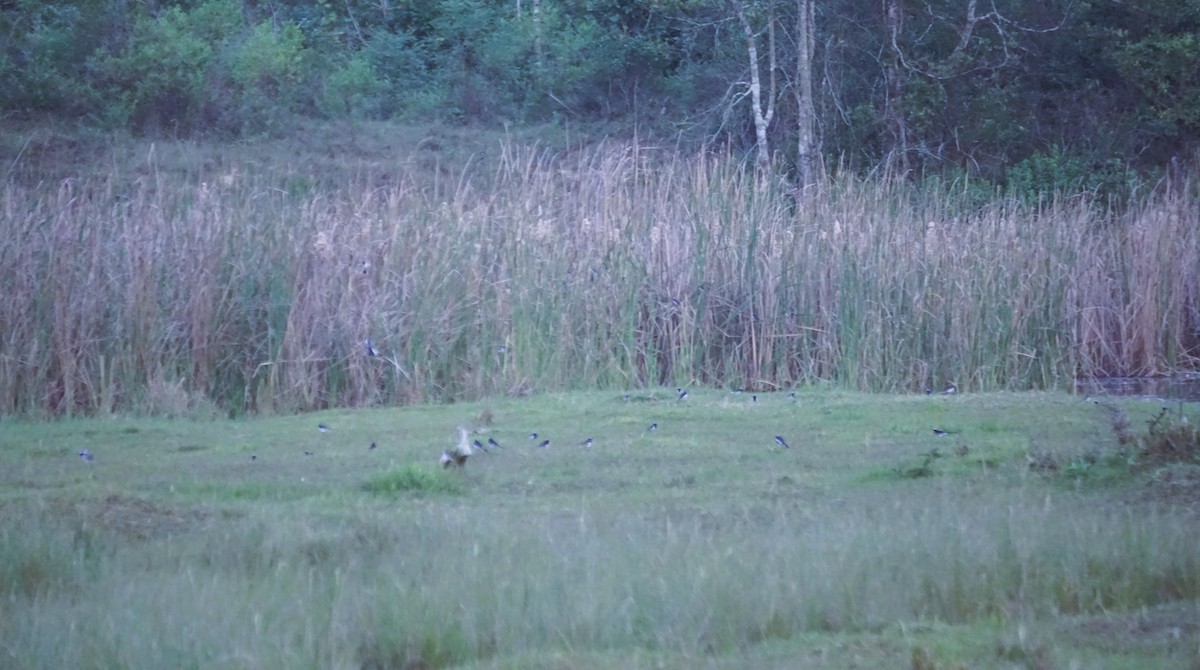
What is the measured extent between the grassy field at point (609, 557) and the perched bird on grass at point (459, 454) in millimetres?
124

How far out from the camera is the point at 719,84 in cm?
2320

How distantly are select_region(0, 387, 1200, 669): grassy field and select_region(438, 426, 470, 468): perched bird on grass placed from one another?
0.12 metres

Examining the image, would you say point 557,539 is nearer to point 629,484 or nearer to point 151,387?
point 629,484

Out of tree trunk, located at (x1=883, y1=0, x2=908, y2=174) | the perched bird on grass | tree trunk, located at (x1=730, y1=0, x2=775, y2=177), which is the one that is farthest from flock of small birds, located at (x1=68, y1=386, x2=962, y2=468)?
tree trunk, located at (x1=883, y1=0, x2=908, y2=174)

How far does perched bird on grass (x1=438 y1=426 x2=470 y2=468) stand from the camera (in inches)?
240

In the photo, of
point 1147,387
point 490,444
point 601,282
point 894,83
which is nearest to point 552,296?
point 601,282

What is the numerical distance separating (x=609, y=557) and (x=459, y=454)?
1849 millimetres

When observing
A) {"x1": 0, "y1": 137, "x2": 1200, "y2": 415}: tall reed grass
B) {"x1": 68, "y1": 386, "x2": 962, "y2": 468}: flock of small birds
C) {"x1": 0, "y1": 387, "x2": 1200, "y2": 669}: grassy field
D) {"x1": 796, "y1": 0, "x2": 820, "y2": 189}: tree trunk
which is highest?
{"x1": 796, "y1": 0, "x2": 820, "y2": 189}: tree trunk

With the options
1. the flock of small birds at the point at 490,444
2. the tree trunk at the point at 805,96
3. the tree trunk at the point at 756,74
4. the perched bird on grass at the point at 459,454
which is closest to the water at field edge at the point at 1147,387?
the flock of small birds at the point at 490,444

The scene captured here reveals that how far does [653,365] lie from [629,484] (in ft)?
14.2

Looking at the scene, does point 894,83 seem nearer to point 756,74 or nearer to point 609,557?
point 756,74

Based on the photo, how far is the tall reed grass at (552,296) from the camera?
30.5 ft

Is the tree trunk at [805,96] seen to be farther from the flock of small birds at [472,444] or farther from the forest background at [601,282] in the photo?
the flock of small birds at [472,444]

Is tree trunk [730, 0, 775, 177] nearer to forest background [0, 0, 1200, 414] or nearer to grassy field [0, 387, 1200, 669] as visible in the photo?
forest background [0, 0, 1200, 414]
